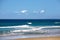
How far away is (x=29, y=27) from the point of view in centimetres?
94

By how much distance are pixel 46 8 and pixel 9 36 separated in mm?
386

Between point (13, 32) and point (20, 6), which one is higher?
point (20, 6)

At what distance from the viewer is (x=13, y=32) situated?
0.92 m

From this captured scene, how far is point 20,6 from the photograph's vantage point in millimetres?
921

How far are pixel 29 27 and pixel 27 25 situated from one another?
24 millimetres

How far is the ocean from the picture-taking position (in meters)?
0.91

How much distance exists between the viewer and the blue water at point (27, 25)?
0.91 metres

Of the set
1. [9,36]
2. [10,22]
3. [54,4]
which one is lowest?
[9,36]

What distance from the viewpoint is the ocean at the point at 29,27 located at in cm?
91

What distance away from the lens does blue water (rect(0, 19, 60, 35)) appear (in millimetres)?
914

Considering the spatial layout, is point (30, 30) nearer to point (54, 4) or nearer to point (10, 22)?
point (10, 22)

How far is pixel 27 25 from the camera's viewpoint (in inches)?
37.1

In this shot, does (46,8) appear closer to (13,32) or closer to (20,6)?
(20,6)

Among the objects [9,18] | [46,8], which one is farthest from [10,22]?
[46,8]
